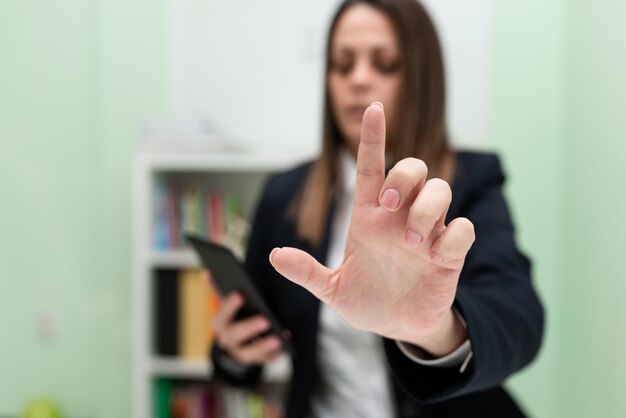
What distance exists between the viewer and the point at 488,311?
694 mm

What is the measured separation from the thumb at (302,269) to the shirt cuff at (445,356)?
0.47 ft

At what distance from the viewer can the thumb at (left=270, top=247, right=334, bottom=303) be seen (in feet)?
1.68

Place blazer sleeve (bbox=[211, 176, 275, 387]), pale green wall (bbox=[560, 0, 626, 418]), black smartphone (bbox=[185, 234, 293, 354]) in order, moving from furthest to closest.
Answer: blazer sleeve (bbox=[211, 176, 275, 387]), black smartphone (bbox=[185, 234, 293, 354]), pale green wall (bbox=[560, 0, 626, 418])

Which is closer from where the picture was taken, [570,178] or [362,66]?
[362,66]

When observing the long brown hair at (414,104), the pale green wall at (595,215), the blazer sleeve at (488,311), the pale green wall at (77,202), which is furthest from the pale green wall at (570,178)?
the pale green wall at (77,202)

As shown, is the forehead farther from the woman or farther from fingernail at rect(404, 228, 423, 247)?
fingernail at rect(404, 228, 423, 247)

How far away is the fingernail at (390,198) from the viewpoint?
0.48 metres

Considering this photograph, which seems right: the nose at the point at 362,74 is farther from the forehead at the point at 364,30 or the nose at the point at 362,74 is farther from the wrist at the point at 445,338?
the wrist at the point at 445,338

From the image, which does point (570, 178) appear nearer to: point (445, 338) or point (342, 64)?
point (342, 64)

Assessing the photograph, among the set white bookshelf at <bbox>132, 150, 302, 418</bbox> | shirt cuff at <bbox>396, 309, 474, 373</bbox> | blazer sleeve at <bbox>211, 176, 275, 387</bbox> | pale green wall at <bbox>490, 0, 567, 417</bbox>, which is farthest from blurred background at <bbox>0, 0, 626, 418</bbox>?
shirt cuff at <bbox>396, 309, 474, 373</bbox>

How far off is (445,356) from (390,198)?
0.80ft

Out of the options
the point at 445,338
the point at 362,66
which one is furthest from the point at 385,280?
the point at 362,66

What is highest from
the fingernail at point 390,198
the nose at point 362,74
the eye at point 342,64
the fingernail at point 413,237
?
the eye at point 342,64

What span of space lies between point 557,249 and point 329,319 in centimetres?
94
